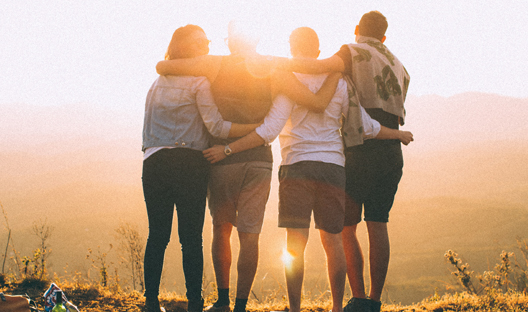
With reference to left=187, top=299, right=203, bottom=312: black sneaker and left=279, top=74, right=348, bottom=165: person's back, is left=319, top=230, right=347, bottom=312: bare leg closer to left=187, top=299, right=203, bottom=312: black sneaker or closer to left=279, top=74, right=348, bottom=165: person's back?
left=279, top=74, right=348, bottom=165: person's back

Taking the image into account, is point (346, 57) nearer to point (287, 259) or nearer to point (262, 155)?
point (262, 155)

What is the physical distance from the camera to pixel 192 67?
2465 millimetres

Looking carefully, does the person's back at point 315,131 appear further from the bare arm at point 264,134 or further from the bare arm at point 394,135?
the bare arm at point 394,135

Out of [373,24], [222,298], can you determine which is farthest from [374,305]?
[373,24]

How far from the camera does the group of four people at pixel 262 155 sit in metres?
2.45

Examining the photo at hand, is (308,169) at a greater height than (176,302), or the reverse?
(308,169)

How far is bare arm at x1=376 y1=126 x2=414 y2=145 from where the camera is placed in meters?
2.69

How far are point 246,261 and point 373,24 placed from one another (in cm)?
205

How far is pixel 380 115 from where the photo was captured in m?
2.78

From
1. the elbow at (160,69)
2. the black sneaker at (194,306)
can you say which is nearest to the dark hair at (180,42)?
the elbow at (160,69)

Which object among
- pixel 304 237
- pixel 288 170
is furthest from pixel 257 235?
pixel 288 170

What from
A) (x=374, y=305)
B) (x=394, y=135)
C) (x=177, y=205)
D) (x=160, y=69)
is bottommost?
(x=374, y=305)

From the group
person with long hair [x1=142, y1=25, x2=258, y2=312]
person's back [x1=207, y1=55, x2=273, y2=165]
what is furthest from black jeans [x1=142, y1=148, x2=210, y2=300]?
person's back [x1=207, y1=55, x2=273, y2=165]

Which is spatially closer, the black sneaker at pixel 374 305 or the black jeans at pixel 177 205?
the black jeans at pixel 177 205
